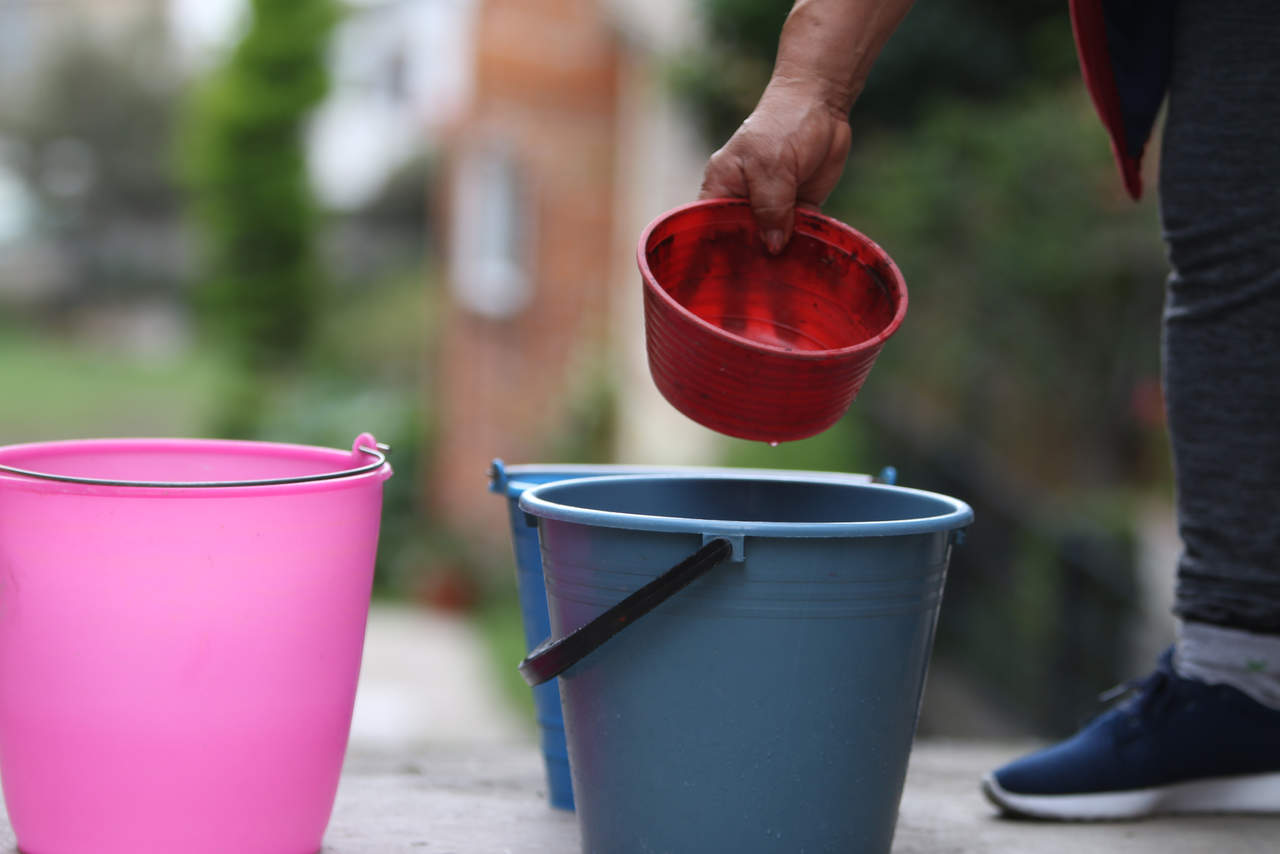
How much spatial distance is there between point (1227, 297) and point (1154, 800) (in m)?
0.65

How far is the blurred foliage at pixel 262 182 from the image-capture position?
589 inches

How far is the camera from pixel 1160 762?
174 cm

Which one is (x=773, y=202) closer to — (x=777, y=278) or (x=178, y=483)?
(x=777, y=278)

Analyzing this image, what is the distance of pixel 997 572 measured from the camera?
16.0 feet

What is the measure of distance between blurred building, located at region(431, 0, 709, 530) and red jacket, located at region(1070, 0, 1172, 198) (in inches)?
274

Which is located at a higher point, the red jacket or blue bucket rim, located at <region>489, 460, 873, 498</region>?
the red jacket

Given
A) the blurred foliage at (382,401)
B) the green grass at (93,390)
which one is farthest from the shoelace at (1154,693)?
the green grass at (93,390)

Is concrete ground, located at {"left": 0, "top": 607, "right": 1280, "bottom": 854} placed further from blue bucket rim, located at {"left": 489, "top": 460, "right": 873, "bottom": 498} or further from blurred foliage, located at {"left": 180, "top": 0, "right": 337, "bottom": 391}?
blurred foliage, located at {"left": 180, "top": 0, "right": 337, "bottom": 391}

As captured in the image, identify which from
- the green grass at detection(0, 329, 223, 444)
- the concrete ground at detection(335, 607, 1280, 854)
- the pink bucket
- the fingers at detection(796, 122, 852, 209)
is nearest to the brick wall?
the green grass at detection(0, 329, 223, 444)

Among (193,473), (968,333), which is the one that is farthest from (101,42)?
(193,473)

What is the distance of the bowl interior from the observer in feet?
5.22

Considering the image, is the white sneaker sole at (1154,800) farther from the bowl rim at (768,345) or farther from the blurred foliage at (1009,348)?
the blurred foliage at (1009,348)

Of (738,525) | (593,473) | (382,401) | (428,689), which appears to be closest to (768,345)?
(738,525)

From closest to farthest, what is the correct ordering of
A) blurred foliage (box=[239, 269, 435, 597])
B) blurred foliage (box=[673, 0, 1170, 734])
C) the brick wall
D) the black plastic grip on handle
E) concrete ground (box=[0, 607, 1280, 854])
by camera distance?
the black plastic grip on handle
concrete ground (box=[0, 607, 1280, 854])
blurred foliage (box=[673, 0, 1170, 734])
the brick wall
blurred foliage (box=[239, 269, 435, 597])
